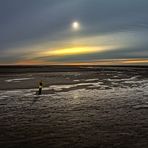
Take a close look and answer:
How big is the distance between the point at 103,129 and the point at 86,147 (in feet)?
7.26

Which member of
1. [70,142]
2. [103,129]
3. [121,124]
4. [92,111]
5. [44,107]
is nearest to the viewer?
[70,142]

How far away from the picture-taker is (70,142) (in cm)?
888

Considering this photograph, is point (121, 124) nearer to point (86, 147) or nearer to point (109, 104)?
point (86, 147)

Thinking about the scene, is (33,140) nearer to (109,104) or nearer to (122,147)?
(122,147)

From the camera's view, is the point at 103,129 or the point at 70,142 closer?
the point at 70,142

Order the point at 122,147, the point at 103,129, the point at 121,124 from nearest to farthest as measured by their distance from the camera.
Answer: the point at 122,147 → the point at 103,129 → the point at 121,124

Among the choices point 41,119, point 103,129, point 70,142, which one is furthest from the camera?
point 41,119

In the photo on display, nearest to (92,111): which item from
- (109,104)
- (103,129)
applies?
(109,104)

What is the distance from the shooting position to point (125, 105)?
631 inches

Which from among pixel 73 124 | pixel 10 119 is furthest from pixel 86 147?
pixel 10 119

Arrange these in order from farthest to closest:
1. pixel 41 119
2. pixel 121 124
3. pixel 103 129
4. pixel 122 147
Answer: pixel 41 119 < pixel 121 124 < pixel 103 129 < pixel 122 147

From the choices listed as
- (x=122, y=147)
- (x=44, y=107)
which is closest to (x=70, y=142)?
(x=122, y=147)

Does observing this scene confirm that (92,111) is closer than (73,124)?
No

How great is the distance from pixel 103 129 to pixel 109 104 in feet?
20.2
